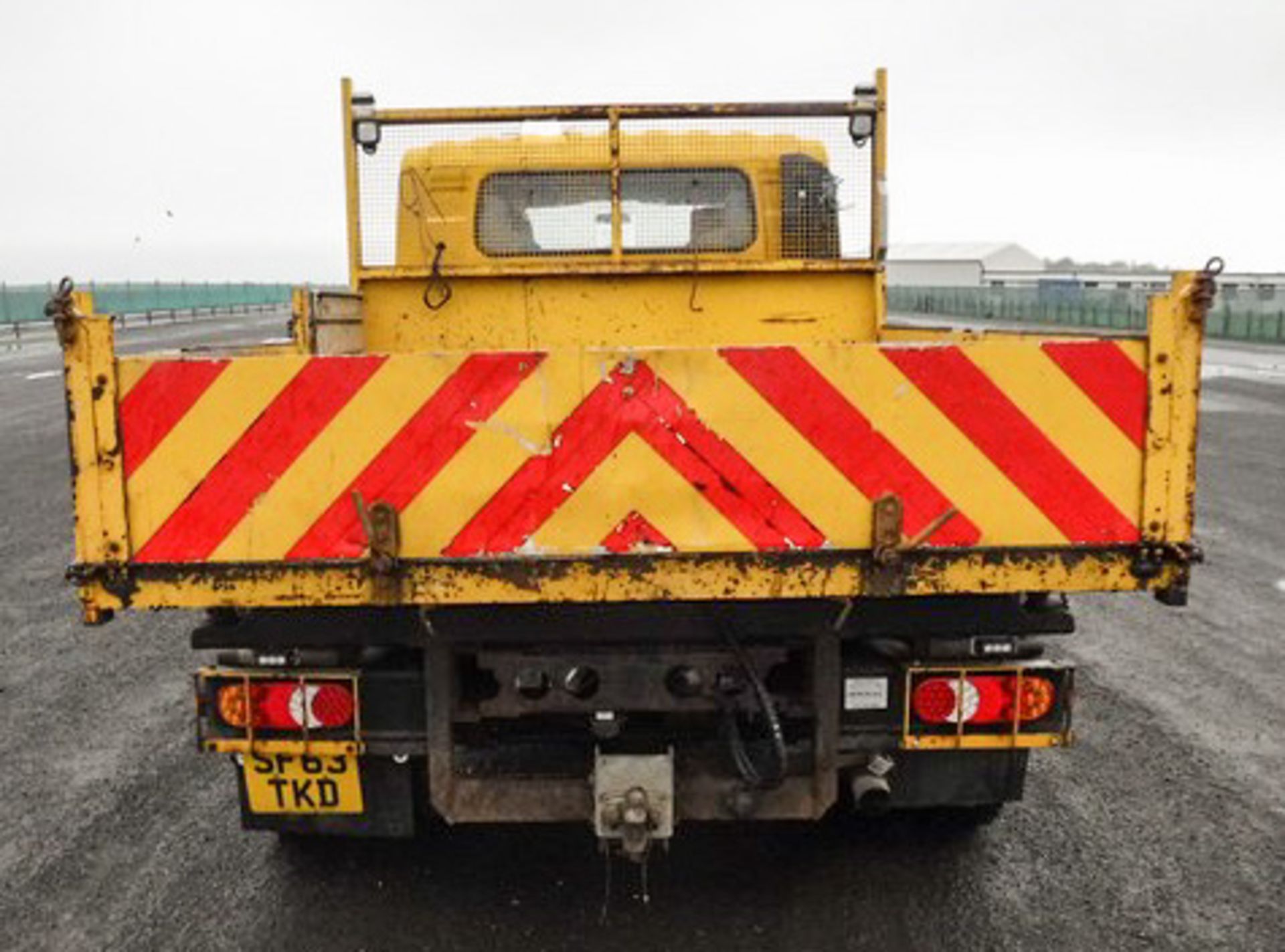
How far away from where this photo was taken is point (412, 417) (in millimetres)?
2900

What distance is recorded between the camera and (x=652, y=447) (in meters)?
2.89

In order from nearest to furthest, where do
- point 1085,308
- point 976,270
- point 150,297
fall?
point 1085,308
point 150,297
point 976,270

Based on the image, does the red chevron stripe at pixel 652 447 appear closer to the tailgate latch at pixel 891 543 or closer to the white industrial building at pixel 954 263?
the tailgate latch at pixel 891 543

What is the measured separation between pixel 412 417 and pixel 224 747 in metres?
1.29

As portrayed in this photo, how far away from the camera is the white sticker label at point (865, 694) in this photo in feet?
10.9

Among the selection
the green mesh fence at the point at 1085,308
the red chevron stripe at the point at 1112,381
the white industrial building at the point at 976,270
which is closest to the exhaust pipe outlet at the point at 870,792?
the red chevron stripe at the point at 1112,381

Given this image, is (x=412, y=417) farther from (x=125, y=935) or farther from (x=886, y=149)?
(x=886, y=149)

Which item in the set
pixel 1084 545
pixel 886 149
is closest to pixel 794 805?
pixel 1084 545

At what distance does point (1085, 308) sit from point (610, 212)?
44514 mm

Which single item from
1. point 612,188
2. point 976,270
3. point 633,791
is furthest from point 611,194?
point 976,270

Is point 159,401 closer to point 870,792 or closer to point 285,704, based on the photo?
point 285,704

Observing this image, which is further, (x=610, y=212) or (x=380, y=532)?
(x=610, y=212)

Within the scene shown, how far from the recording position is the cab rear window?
198 inches

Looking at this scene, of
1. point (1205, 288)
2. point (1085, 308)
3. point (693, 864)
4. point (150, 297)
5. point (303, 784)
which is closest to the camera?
point (1205, 288)
